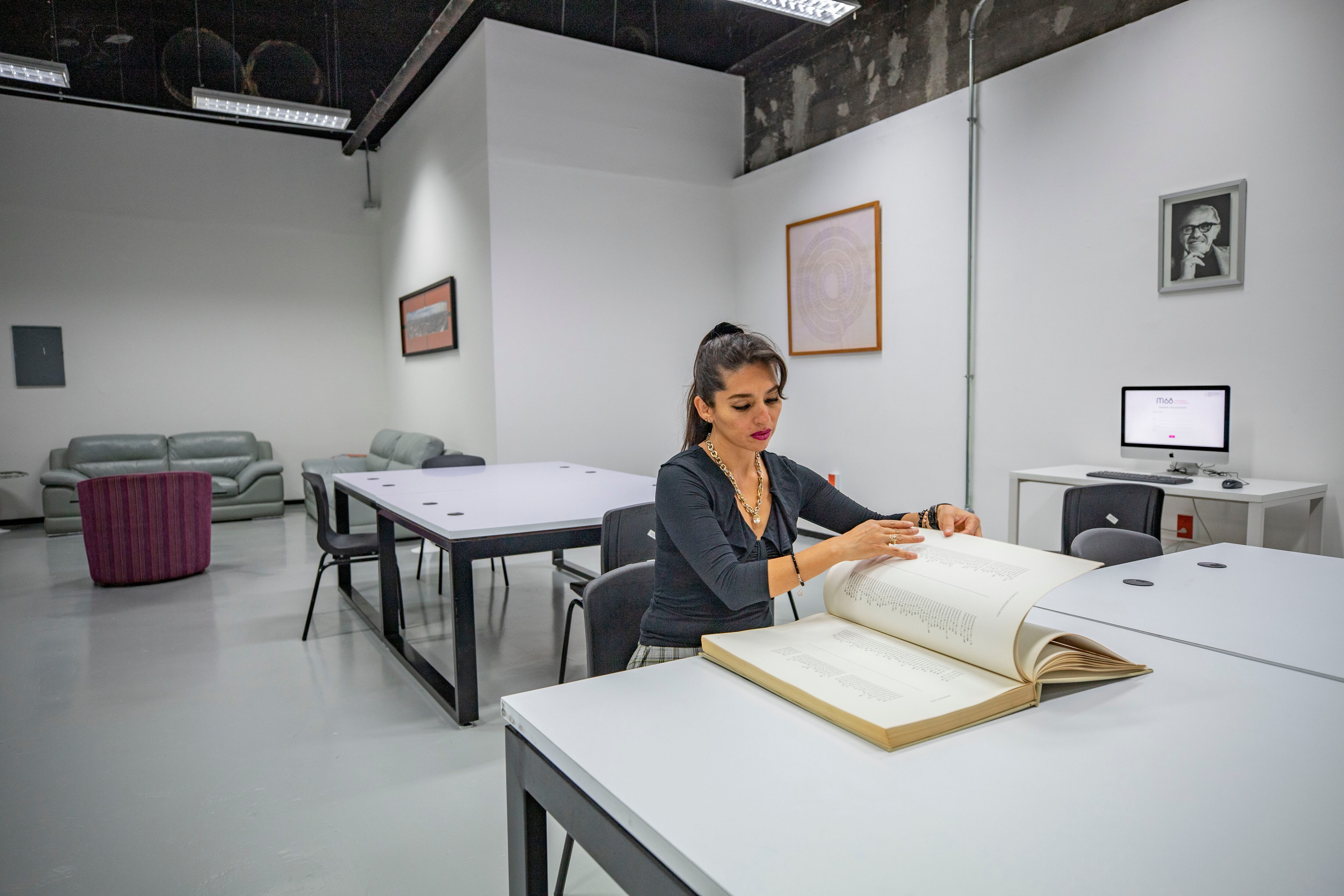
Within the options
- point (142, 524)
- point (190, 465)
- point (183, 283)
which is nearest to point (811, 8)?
point (142, 524)

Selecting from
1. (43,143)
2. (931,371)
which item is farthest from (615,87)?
(43,143)

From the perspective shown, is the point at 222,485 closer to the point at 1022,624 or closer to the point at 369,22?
the point at 369,22

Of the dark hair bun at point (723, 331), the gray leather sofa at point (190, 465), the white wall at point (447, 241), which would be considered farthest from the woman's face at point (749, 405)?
the gray leather sofa at point (190, 465)

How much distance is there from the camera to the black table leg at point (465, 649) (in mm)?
2609

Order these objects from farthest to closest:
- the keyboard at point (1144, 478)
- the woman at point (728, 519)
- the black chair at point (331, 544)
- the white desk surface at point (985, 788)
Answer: the black chair at point (331, 544) < the keyboard at point (1144, 478) < the woman at point (728, 519) < the white desk surface at point (985, 788)

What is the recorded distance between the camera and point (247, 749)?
8.21ft

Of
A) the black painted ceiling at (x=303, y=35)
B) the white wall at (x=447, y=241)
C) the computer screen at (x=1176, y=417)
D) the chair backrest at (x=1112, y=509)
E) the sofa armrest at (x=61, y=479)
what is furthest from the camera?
the sofa armrest at (x=61, y=479)

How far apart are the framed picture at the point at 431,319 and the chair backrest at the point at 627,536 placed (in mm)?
4116

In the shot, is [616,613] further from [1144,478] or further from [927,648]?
[1144,478]

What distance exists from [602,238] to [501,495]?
306 cm

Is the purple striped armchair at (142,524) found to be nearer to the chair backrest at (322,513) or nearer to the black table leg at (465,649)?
the chair backrest at (322,513)

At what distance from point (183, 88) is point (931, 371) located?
20.9 feet

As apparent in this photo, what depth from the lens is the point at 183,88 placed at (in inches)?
259

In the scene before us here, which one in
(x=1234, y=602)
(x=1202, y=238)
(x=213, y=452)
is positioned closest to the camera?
(x=1234, y=602)
